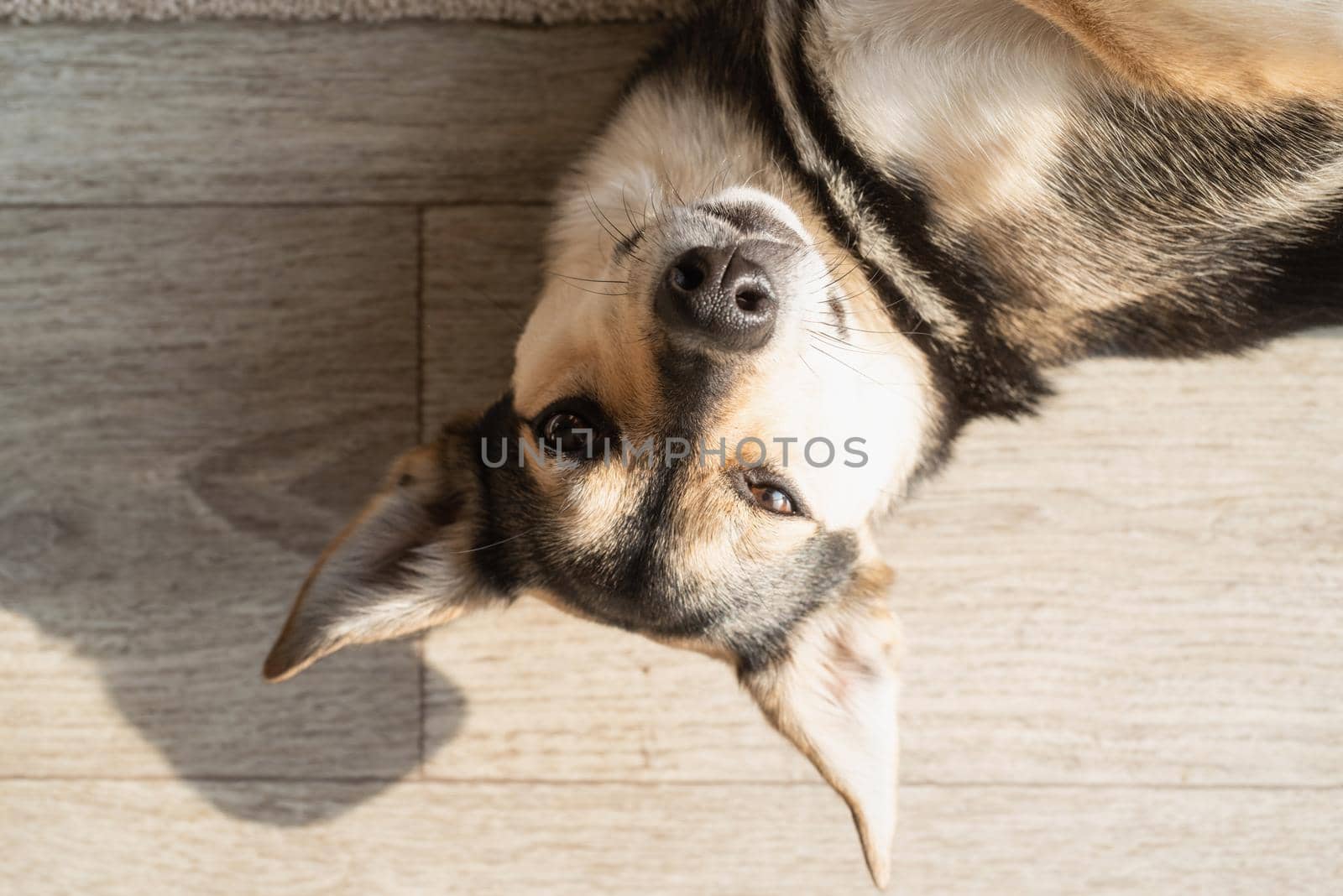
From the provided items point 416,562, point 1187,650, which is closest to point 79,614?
point 416,562

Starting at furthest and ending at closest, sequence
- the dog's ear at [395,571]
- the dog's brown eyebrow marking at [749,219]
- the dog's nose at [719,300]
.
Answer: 1. the dog's ear at [395,571]
2. the dog's brown eyebrow marking at [749,219]
3. the dog's nose at [719,300]

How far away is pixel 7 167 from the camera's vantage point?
220 cm

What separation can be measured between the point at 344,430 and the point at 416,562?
1.97 feet

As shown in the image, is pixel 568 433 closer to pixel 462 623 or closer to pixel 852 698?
pixel 852 698

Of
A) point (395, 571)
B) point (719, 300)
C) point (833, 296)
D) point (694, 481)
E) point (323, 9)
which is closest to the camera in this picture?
→ point (719, 300)

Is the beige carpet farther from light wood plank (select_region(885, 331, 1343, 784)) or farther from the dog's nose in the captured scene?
light wood plank (select_region(885, 331, 1343, 784))

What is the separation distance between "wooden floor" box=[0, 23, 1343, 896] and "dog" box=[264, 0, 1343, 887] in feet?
1.49

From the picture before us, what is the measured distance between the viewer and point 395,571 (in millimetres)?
1765

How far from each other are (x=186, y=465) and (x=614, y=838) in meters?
1.39

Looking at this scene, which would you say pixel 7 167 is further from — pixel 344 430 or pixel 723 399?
pixel 723 399

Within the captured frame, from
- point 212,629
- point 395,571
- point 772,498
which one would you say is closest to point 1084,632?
point 772,498

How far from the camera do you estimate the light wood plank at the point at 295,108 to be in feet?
7.18

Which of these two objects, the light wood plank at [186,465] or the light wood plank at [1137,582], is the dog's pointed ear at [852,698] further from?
the light wood plank at [186,465]

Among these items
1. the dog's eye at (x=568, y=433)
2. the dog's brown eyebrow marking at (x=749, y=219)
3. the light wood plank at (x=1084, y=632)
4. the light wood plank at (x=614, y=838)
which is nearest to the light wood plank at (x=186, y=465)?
the light wood plank at (x=614, y=838)
